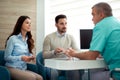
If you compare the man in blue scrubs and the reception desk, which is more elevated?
the man in blue scrubs

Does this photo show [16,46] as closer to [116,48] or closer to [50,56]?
[50,56]

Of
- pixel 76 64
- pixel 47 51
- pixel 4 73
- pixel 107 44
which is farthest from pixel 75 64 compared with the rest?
pixel 47 51

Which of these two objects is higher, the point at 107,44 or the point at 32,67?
the point at 107,44

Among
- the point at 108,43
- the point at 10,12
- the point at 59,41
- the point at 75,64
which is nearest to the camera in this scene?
the point at 75,64

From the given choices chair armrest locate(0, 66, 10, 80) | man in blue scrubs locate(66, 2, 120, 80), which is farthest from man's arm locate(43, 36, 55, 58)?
man in blue scrubs locate(66, 2, 120, 80)

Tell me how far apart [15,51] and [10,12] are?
4.55ft

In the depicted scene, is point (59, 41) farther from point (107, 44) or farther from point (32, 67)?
point (107, 44)

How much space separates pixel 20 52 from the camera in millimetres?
3209

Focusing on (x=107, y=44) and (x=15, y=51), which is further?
(x=15, y=51)

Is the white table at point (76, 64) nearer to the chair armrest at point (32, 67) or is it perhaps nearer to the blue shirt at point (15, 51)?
the blue shirt at point (15, 51)

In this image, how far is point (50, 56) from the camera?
11.1ft

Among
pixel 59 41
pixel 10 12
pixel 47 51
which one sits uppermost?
pixel 10 12

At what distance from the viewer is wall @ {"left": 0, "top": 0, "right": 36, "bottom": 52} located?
14.0 feet

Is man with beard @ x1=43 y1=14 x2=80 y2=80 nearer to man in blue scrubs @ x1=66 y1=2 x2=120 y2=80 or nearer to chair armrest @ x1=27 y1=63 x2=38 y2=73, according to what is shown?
chair armrest @ x1=27 y1=63 x2=38 y2=73
